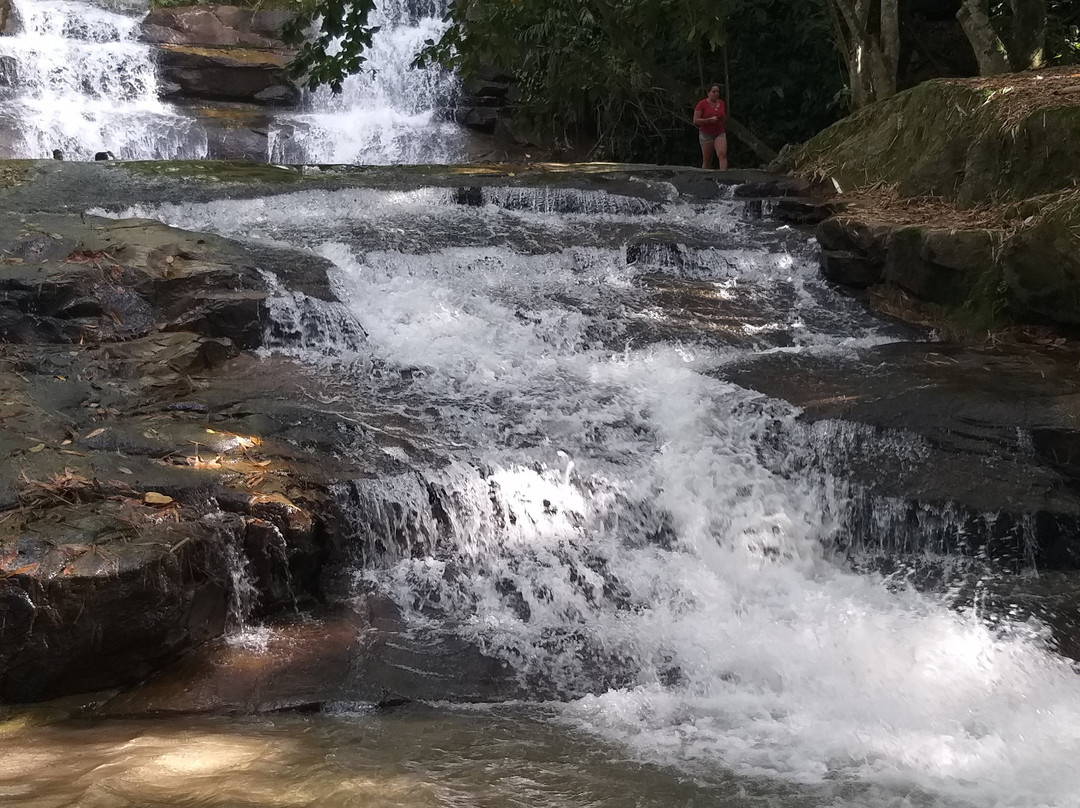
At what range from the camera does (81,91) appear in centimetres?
1521

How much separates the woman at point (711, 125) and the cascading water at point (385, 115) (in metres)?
4.58

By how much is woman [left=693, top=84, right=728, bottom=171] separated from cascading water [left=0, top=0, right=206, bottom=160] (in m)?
7.49

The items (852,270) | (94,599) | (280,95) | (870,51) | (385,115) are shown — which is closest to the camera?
(94,599)

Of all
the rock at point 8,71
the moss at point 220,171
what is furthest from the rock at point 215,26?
the moss at point 220,171

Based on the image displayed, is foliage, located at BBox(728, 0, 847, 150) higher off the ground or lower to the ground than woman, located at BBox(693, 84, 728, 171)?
higher

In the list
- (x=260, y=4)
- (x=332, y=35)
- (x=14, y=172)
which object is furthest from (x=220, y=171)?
(x=260, y=4)

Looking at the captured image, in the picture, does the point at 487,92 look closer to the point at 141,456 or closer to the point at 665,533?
the point at 665,533

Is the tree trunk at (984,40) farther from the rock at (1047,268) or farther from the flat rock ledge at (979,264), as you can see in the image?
the rock at (1047,268)

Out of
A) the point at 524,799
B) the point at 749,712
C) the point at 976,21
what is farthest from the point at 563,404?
the point at 976,21

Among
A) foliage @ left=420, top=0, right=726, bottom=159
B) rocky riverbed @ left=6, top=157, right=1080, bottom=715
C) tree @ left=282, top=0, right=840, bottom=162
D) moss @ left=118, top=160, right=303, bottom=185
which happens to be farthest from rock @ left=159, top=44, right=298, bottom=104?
rocky riverbed @ left=6, top=157, right=1080, bottom=715

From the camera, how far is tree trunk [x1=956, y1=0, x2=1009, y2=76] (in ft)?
34.2

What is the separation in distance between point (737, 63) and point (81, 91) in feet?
34.4

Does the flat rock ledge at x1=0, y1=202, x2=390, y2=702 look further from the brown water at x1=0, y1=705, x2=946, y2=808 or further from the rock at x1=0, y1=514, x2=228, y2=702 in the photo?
the brown water at x1=0, y1=705, x2=946, y2=808

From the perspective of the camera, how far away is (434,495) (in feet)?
16.6
